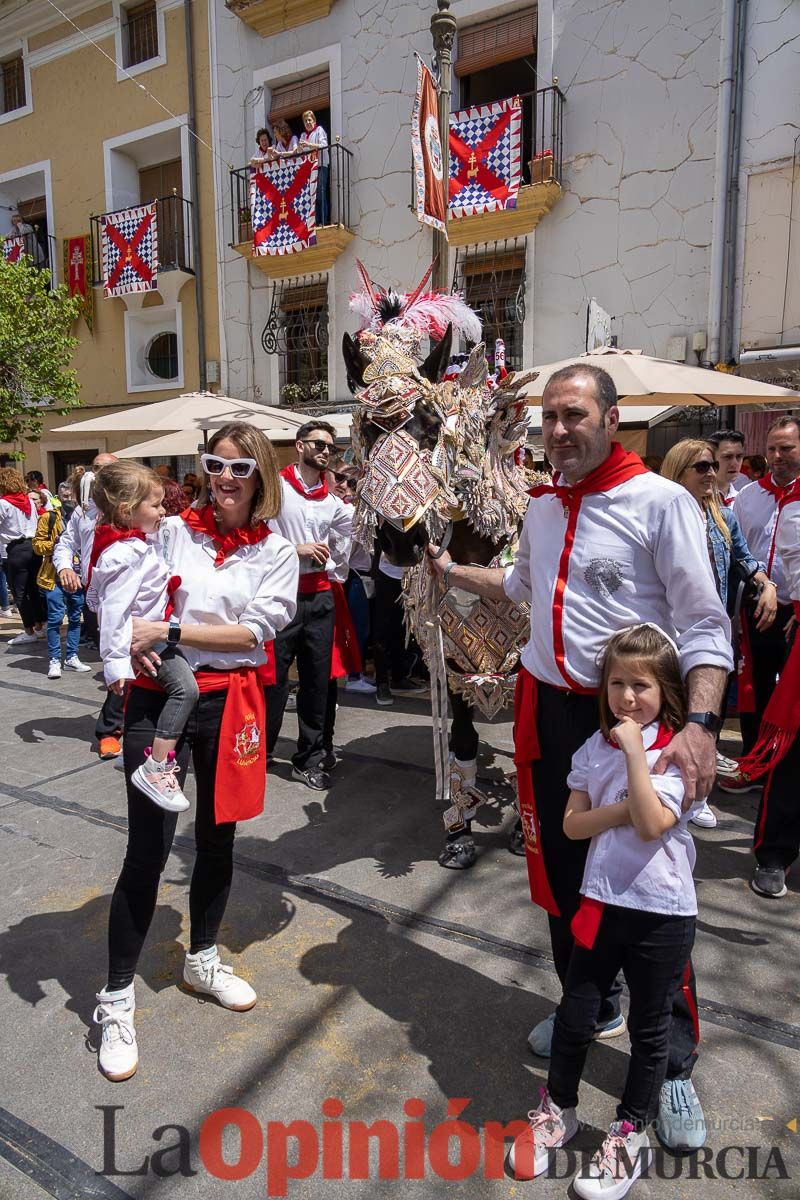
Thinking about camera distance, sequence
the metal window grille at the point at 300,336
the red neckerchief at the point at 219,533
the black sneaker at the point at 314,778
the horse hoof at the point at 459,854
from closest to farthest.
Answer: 1. the red neckerchief at the point at 219,533
2. the horse hoof at the point at 459,854
3. the black sneaker at the point at 314,778
4. the metal window grille at the point at 300,336

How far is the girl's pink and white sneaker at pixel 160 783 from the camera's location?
2.25 m

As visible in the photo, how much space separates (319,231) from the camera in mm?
12195

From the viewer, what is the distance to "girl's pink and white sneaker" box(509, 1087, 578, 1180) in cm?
196

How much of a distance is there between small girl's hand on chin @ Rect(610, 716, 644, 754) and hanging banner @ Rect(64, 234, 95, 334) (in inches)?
650

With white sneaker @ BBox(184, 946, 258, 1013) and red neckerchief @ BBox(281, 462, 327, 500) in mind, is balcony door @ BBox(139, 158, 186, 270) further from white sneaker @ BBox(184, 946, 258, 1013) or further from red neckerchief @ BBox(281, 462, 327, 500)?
white sneaker @ BBox(184, 946, 258, 1013)

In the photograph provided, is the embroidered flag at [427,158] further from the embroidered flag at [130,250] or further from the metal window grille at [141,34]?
the metal window grille at [141,34]

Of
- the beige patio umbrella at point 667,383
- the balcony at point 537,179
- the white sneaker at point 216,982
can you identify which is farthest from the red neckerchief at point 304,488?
the balcony at point 537,179

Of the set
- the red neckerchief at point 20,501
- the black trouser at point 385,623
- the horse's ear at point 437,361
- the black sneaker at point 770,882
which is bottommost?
the black sneaker at point 770,882

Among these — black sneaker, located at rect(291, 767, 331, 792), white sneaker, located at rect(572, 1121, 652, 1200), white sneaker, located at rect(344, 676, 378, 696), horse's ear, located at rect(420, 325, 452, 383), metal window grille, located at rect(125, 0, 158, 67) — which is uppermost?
metal window grille, located at rect(125, 0, 158, 67)

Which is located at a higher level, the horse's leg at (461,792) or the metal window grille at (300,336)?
the metal window grille at (300,336)

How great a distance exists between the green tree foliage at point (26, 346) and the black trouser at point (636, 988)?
12108mm

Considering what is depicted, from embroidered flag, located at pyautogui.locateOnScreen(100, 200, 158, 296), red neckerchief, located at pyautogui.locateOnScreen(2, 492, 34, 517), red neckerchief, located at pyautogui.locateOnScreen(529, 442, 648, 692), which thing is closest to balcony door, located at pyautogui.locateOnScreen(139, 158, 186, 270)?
embroidered flag, located at pyautogui.locateOnScreen(100, 200, 158, 296)

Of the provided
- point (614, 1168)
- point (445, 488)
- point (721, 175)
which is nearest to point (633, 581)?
point (445, 488)

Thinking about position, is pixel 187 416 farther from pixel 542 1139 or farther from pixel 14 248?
pixel 14 248
